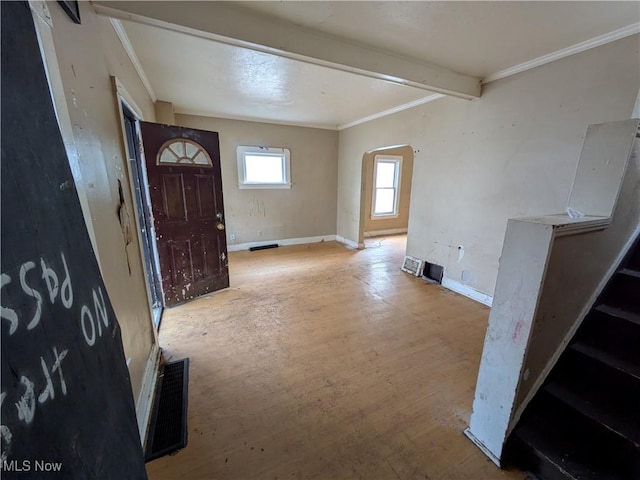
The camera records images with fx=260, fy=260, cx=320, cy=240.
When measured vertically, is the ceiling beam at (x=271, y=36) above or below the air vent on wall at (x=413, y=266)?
above

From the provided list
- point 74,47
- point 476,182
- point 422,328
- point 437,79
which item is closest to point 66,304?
point 74,47

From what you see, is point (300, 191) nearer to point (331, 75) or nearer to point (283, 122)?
point (283, 122)

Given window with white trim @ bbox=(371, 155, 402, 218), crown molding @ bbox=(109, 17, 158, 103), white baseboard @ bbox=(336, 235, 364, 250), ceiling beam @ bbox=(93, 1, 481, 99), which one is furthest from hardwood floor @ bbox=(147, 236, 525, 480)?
window with white trim @ bbox=(371, 155, 402, 218)

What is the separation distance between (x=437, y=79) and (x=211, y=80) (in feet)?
7.87

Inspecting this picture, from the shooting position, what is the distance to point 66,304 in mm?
570

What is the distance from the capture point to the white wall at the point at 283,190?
4.71 metres

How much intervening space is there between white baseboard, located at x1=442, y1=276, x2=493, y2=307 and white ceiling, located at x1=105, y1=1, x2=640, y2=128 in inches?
93.4

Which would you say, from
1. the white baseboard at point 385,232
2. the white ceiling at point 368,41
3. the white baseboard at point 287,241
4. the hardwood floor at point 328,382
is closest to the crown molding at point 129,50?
the white ceiling at point 368,41

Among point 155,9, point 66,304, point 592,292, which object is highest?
point 155,9

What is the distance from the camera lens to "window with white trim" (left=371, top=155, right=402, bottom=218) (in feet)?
20.2

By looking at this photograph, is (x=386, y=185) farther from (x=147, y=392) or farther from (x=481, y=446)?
(x=147, y=392)

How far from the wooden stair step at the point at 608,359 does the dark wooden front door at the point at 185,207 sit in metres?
3.25

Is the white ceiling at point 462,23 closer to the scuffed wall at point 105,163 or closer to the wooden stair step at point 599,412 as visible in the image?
the scuffed wall at point 105,163

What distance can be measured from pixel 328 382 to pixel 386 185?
5.40m
